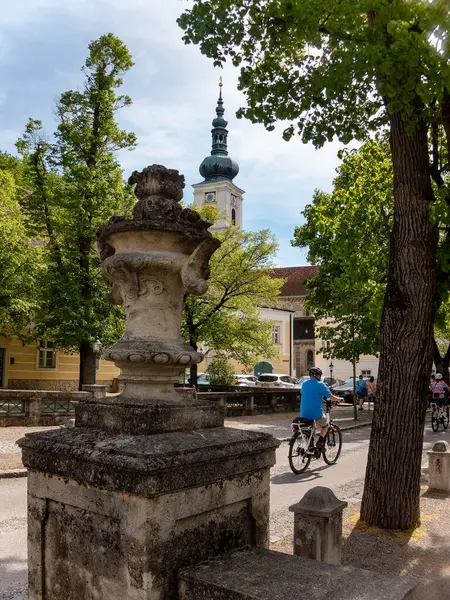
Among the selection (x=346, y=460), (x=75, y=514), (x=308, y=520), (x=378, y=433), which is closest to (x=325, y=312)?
(x=346, y=460)

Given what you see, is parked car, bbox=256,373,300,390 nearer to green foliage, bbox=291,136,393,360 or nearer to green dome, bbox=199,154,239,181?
green foliage, bbox=291,136,393,360

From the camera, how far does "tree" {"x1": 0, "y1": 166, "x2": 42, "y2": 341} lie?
2102 cm

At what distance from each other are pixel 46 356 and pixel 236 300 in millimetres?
10897

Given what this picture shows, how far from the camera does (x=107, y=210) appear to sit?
75.2 feet

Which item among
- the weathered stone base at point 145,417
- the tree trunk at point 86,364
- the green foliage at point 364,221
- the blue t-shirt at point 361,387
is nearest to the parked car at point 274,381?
the blue t-shirt at point 361,387

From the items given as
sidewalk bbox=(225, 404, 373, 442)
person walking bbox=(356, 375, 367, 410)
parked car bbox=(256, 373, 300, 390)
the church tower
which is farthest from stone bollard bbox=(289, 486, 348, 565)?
the church tower

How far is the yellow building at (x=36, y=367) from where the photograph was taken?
95.0 ft

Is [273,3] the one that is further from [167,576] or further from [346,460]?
[346,460]

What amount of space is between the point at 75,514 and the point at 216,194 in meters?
79.3

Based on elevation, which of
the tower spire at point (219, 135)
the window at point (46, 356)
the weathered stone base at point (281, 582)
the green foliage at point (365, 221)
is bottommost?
the weathered stone base at point (281, 582)

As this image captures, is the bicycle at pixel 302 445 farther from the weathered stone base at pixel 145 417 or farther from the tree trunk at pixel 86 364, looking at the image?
the tree trunk at pixel 86 364

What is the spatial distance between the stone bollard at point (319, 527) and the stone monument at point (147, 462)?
1.32 meters

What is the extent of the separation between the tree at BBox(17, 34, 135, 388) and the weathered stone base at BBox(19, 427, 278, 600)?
1903 cm

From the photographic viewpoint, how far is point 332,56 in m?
6.80
